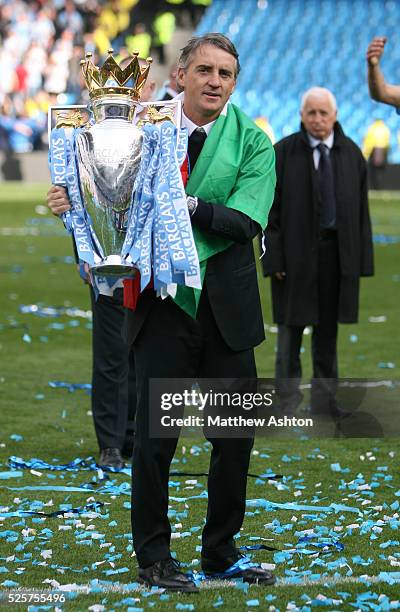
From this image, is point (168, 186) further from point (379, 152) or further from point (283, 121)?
point (283, 121)

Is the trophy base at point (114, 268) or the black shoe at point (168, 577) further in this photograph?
the black shoe at point (168, 577)

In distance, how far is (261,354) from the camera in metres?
10.9

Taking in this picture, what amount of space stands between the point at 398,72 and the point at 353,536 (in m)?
34.0

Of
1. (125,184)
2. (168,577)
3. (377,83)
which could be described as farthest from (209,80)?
(377,83)

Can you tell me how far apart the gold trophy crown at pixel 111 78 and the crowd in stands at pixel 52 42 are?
95.3 ft

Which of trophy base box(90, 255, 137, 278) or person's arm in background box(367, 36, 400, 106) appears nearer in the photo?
trophy base box(90, 255, 137, 278)

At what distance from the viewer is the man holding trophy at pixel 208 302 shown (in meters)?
4.68

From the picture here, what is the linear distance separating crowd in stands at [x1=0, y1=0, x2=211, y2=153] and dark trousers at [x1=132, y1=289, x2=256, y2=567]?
29.2 m

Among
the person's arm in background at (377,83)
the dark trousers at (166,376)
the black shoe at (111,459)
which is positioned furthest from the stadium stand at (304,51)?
the dark trousers at (166,376)

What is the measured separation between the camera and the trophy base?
450cm

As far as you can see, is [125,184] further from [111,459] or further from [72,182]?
[111,459]

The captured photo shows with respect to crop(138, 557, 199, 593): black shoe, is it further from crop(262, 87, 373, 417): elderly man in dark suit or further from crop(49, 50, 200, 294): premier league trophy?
crop(262, 87, 373, 417): elderly man in dark suit

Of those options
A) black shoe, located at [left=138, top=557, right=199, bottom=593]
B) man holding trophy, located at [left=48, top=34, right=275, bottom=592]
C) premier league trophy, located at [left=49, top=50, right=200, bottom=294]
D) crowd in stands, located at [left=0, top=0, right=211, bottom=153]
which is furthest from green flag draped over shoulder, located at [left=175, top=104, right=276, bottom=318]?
crowd in stands, located at [left=0, top=0, right=211, bottom=153]

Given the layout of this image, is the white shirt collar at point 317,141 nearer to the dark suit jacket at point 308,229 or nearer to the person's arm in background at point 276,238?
the dark suit jacket at point 308,229
